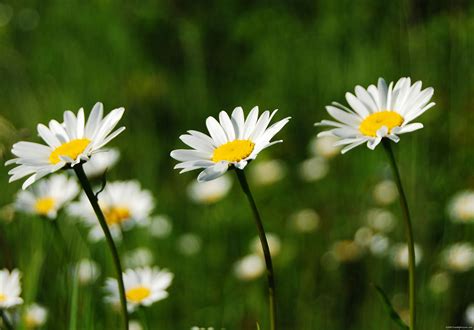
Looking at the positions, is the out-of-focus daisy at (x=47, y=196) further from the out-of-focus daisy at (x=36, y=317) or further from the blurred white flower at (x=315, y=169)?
the blurred white flower at (x=315, y=169)

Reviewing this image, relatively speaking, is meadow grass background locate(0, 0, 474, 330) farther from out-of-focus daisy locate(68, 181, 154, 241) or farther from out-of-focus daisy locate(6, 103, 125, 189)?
out-of-focus daisy locate(6, 103, 125, 189)

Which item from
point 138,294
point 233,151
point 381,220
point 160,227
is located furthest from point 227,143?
point 160,227

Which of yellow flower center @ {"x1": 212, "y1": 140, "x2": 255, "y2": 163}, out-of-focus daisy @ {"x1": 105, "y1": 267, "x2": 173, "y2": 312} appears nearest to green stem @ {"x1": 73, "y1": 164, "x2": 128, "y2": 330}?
yellow flower center @ {"x1": 212, "y1": 140, "x2": 255, "y2": 163}

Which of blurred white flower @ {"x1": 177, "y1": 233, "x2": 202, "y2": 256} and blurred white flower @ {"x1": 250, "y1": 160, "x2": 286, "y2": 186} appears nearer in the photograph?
blurred white flower @ {"x1": 177, "y1": 233, "x2": 202, "y2": 256}

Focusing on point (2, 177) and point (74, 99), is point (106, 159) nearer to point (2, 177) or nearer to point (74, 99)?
point (2, 177)

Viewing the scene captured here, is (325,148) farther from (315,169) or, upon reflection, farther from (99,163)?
(99,163)

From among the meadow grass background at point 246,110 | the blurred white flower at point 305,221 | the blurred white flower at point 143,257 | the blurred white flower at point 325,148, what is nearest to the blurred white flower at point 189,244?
the meadow grass background at point 246,110
